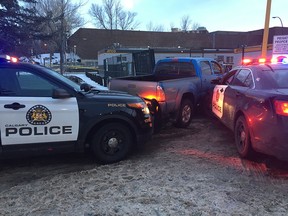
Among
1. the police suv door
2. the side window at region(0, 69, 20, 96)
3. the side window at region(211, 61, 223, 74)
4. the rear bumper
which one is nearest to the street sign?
the side window at region(211, 61, 223, 74)

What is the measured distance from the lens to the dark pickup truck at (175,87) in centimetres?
760

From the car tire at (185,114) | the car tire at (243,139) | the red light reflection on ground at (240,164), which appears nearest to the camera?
the red light reflection on ground at (240,164)

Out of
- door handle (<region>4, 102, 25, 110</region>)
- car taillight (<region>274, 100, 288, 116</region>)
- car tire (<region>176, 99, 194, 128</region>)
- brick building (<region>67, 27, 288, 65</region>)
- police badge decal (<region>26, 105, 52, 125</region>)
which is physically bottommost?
car tire (<region>176, 99, 194, 128</region>)

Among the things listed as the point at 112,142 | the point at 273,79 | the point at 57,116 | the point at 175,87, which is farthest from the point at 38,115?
the point at 175,87

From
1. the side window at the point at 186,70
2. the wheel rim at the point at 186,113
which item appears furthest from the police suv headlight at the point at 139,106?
the side window at the point at 186,70

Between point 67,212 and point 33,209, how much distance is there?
424 mm

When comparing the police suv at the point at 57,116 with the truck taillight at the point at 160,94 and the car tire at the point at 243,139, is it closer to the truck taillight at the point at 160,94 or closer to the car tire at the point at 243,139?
the car tire at the point at 243,139

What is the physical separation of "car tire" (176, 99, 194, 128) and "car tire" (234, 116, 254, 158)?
245cm

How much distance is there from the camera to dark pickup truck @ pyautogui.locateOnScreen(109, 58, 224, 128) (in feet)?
24.9

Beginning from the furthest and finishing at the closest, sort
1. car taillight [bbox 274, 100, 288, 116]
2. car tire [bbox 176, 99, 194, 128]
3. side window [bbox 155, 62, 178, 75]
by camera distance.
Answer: side window [bbox 155, 62, 178, 75] → car tire [bbox 176, 99, 194, 128] → car taillight [bbox 274, 100, 288, 116]

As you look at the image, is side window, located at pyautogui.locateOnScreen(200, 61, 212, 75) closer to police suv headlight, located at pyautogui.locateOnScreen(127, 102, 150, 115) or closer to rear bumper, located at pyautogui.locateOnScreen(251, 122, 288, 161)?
police suv headlight, located at pyautogui.locateOnScreen(127, 102, 150, 115)

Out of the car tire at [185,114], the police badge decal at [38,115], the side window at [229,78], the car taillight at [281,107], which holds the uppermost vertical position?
the side window at [229,78]

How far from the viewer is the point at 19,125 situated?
16.1 ft

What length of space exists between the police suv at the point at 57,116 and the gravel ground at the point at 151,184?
38cm
